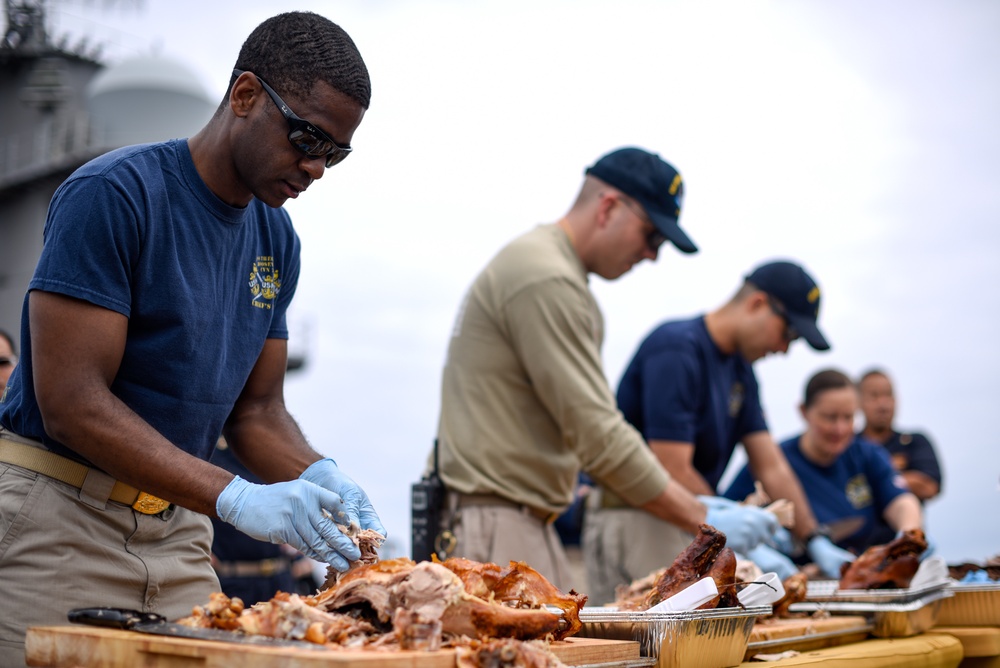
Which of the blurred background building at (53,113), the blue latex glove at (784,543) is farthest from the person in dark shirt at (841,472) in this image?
the blurred background building at (53,113)

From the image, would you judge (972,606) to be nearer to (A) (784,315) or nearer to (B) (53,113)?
(A) (784,315)

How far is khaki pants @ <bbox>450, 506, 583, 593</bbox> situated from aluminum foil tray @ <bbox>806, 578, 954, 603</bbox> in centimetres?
103

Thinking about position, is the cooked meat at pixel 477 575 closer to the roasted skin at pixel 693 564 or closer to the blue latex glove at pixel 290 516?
the blue latex glove at pixel 290 516

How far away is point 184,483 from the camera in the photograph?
2023mm

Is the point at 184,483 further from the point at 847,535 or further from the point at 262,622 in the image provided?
the point at 847,535

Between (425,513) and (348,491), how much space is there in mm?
1450

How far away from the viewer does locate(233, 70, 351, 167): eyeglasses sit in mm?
2180

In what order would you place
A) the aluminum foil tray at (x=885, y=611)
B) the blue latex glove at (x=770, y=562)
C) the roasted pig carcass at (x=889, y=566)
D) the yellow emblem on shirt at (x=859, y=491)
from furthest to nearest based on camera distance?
the yellow emblem on shirt at (x=859, y=491), the blue latex glove at (x=770, y=562), the roasted pig carcass at (x=889, y=566), the aluminum foil tray at (x=885, y=611)

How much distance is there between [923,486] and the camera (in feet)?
23.5

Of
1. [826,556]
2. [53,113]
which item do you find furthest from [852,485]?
[53,113]

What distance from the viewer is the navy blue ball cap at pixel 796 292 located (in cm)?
490

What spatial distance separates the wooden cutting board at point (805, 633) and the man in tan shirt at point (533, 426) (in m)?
0.68

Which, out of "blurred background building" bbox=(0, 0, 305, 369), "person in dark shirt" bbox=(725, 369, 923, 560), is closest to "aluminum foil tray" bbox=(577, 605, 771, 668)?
"person in dark shirt" bbox=(725, 369, 923, 560)

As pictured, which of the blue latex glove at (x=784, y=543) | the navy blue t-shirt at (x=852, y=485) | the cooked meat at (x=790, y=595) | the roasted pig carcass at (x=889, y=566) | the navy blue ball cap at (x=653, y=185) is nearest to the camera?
the cooked meat at (x=790, y=595)
